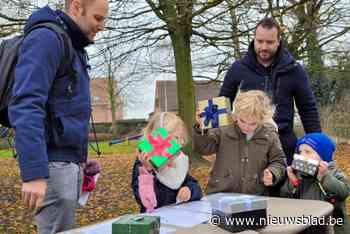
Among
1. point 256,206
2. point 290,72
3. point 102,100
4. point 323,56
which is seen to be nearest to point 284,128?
point 290,72

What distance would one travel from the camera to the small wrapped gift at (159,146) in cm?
254

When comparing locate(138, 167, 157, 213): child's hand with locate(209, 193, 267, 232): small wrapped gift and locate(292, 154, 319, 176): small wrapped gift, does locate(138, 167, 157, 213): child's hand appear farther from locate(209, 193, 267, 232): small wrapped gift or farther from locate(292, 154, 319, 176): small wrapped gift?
locate(292, 154, 319, 176): small wrapped gift

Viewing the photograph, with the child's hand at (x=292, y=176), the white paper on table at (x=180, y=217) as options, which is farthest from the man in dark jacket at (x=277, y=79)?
the white paper on table at (x=180, y=217)

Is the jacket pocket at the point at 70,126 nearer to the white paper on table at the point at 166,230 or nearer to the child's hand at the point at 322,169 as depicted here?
the white paper on table at the point at 166,230

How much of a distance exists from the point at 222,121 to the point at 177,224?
3.12ft

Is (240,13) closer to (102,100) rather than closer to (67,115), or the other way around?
(67,115)

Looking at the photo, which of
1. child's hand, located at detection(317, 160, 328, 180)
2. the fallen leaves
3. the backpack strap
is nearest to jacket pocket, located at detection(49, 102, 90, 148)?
the backpack strap

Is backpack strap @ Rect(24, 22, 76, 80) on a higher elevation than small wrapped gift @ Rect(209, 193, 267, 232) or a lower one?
higher

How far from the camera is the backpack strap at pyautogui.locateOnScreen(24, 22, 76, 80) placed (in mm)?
2098

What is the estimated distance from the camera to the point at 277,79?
3271 millimetres

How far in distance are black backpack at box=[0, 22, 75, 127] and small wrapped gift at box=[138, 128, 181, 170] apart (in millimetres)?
579

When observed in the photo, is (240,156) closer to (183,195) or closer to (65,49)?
(183,195)

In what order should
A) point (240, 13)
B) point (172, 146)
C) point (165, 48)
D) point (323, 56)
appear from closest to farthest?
point (172, 146) → point (240, 13) → point (165, 48) → point (323, 56)

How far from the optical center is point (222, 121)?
294 centimetres
